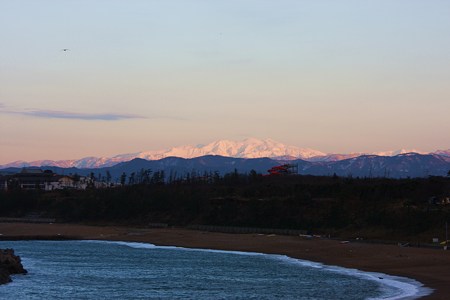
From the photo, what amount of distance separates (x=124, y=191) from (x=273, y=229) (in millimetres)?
56366

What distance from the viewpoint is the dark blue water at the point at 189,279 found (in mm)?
50656

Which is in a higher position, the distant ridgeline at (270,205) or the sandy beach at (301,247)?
the distant ridgeline at (270,205)

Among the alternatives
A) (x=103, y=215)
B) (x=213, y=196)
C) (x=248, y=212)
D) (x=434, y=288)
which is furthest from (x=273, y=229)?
(x=434, y=288)

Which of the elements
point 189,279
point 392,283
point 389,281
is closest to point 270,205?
point 189,279

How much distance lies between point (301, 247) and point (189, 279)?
3179cm

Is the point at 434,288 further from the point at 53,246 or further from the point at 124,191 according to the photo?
the point at 124,191

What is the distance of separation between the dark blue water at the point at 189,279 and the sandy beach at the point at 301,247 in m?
2.68

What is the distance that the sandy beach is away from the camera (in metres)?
62.8

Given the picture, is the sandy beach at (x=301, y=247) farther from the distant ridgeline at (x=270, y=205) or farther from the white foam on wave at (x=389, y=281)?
the distant ridgeline at (x=270, y=205)

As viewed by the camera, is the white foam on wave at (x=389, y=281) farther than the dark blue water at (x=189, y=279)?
No

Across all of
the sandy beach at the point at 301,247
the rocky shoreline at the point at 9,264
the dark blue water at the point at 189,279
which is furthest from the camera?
the sandy beach at the point at 301,247

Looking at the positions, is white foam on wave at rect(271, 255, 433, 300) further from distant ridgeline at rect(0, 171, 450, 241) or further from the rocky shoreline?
the rocky shoreline

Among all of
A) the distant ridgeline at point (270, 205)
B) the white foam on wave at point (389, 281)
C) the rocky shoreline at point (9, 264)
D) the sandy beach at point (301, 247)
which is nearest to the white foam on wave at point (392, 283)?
the white foam on wave at point (389, 281)

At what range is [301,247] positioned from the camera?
9019cm
